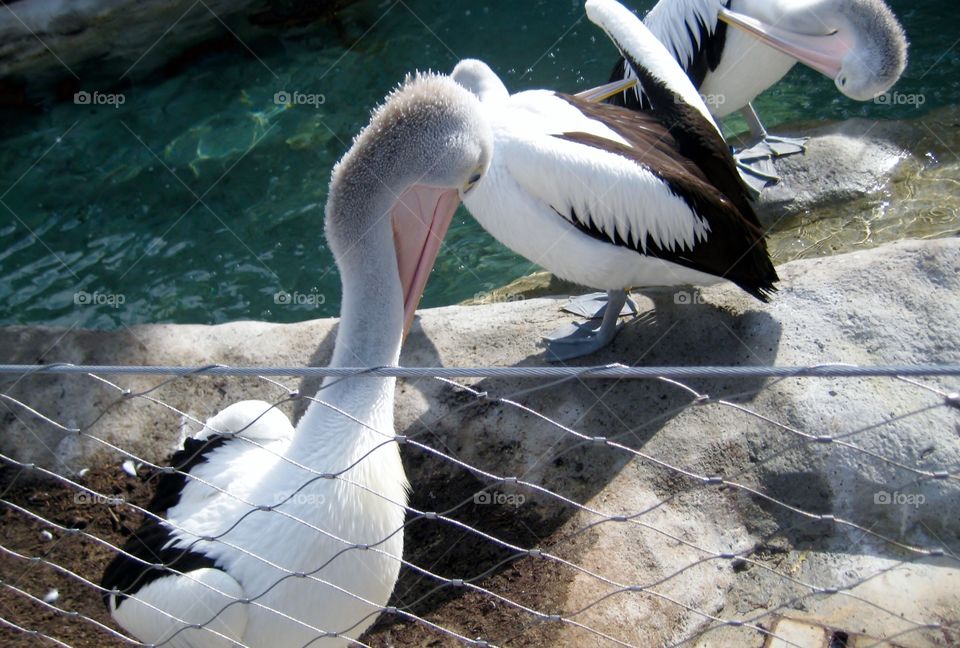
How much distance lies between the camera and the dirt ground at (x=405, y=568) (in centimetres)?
299

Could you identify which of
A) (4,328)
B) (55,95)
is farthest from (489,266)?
(55,95)

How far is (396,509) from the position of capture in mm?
2443

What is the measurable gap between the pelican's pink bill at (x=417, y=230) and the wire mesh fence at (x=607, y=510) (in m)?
0.42

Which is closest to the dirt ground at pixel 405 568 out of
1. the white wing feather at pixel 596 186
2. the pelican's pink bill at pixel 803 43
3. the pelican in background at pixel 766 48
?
the white wing feather at pixel 596 186

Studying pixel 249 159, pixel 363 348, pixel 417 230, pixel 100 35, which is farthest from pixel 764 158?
pixel 100 35

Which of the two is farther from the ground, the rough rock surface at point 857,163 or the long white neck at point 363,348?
the long white neck at point 363,348

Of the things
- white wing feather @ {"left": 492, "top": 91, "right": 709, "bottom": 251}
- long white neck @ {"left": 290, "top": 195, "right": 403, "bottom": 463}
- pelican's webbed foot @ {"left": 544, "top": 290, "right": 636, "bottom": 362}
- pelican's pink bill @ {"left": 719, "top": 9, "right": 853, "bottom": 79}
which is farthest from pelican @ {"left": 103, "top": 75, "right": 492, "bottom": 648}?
pelican's pink bill @ {"left": 719, "top": 9, "right": 853, "bottom": 79}

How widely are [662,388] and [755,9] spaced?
2309 mm

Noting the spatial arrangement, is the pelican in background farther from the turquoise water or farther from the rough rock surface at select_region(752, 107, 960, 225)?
the turquoise water

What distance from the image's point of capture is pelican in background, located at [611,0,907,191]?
4.21m

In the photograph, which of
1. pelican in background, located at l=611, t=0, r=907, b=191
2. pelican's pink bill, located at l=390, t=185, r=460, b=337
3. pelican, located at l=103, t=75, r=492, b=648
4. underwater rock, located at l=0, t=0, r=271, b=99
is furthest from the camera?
underwater rock, located at l=0, t=0, r=271, b=99

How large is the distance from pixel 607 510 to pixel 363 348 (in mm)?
1230

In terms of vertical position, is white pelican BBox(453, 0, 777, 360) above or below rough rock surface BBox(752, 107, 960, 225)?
above

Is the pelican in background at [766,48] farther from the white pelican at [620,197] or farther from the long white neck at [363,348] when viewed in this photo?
the long white neck at [363,348]
